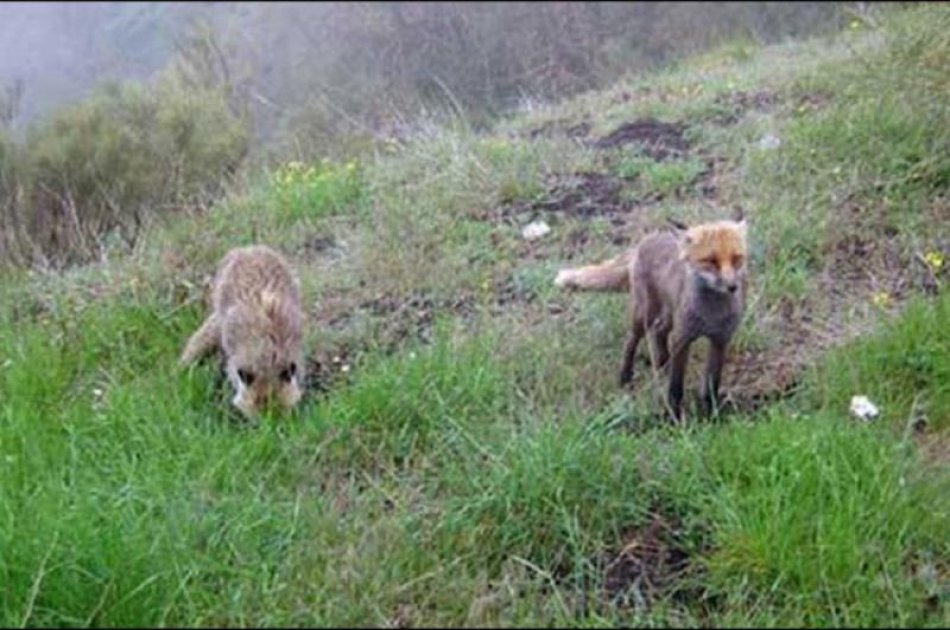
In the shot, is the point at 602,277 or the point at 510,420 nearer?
the point at 510,420

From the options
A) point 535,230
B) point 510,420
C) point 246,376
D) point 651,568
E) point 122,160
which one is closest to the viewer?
point 651,568

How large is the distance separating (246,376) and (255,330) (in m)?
0.22

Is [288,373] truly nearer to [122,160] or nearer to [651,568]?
[651,568]

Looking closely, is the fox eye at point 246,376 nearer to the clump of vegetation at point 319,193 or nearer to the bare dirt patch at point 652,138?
the clump of vegetation at point 319,193

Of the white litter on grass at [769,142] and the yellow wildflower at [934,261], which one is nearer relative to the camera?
the yellow wildflower at [934,261]

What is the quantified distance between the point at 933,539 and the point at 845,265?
2.45 m

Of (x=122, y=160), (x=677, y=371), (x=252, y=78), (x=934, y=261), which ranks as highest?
(x=677, y=371)

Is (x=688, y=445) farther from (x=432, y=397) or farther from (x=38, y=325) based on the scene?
(x=38, y=325)

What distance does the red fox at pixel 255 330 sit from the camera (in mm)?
4828

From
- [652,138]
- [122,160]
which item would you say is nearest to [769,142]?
[652,138]

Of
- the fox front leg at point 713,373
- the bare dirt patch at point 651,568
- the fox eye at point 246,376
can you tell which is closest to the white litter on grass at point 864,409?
the fox front leg at point 713,373

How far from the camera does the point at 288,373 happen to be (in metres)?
4.92

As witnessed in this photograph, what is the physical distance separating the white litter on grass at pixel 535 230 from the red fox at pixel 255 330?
177 centimetres

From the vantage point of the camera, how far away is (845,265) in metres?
6.04
